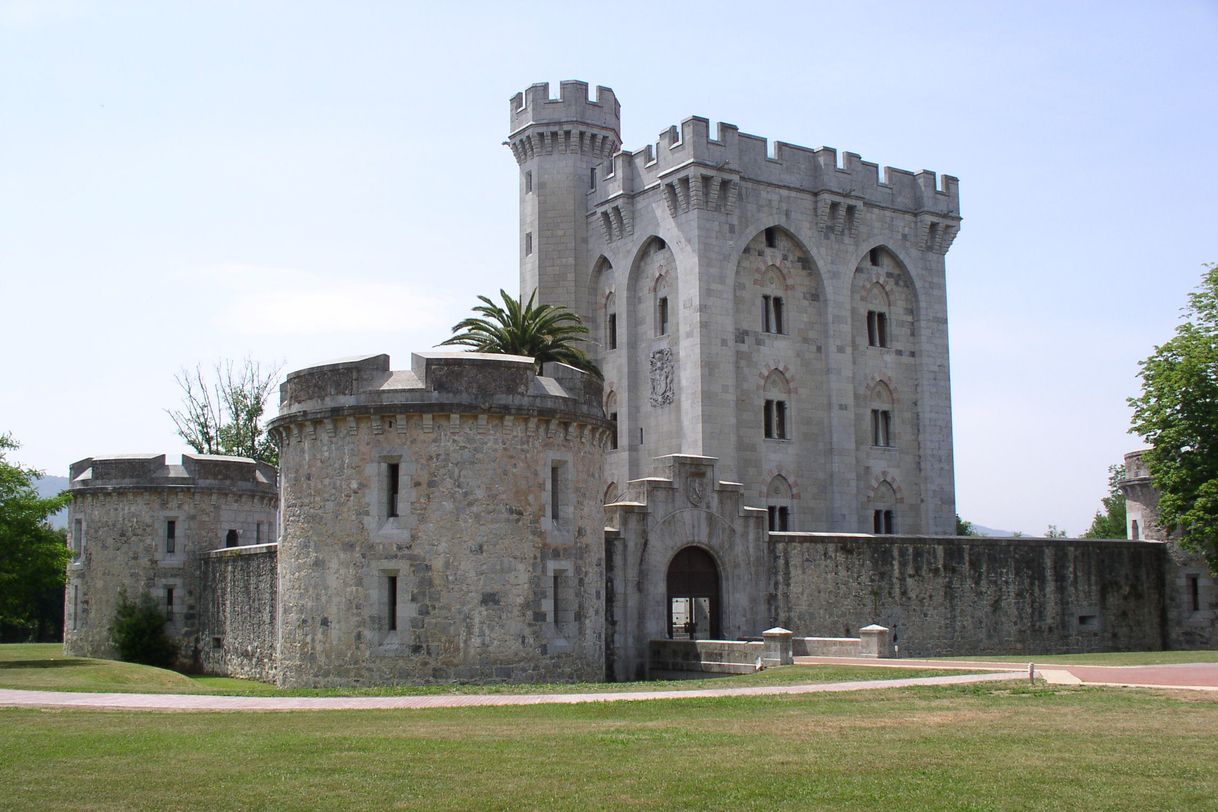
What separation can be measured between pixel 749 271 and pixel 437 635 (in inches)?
1069

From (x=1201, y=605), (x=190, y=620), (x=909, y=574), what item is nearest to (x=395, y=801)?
(x=909, y=574)

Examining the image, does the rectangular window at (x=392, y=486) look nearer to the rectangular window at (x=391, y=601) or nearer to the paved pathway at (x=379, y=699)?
the rectangular window at (x=391, y=601)

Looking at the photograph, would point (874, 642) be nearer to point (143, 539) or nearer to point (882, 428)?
point (882, 428)

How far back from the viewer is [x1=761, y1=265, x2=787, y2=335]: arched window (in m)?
50.4

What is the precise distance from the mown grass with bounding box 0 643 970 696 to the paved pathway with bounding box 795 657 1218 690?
1.81 m

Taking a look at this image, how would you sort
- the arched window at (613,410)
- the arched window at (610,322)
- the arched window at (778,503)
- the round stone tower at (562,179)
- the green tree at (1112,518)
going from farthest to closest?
the green tree at (1112,518)
the round stone tower at (562,179)
the arched window at (610,322)
the arched window at (613,410)
the arched window at (778,503)

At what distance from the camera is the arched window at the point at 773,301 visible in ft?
165

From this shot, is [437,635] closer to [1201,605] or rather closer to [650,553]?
[650,553]

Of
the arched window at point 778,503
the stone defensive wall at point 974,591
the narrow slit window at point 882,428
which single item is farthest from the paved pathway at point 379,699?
the narrow slit window at point 882,428

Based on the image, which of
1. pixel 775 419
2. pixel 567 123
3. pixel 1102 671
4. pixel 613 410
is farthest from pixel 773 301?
pixel 1102 671

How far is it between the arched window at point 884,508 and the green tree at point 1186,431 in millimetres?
11663

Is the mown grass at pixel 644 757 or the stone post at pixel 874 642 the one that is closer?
the mown grass at pixel 644 757

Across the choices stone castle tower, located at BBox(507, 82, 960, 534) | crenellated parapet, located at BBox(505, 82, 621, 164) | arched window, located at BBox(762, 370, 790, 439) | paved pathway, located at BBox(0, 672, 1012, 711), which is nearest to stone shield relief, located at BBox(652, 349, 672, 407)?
stone castle tower, located at BBox(507, 82, 960, 534)

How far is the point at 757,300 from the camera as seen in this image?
50094mm
